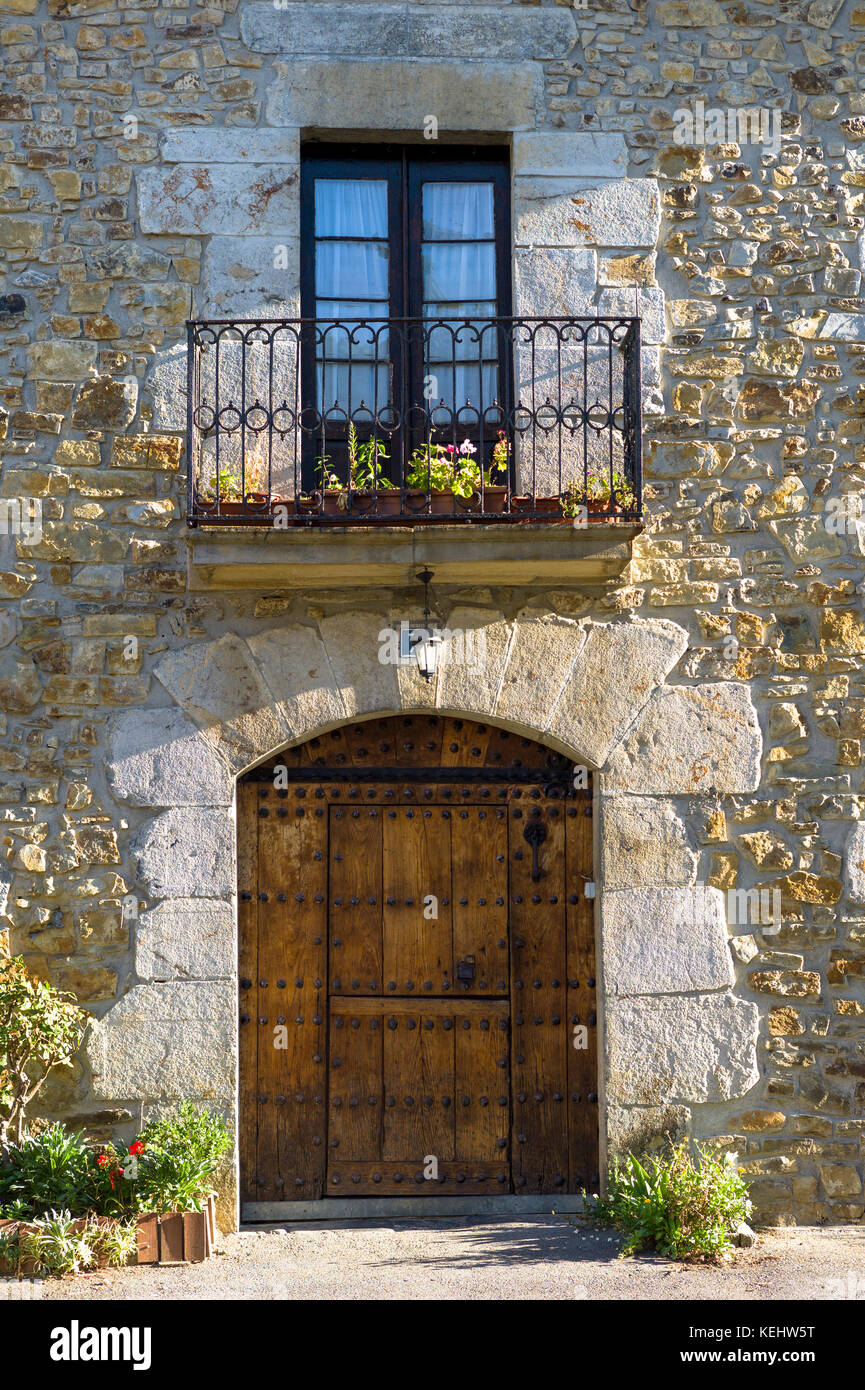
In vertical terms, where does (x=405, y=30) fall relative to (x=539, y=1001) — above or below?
above

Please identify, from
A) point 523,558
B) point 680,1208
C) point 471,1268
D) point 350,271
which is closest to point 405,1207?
point 471,1268

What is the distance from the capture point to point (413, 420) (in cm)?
587

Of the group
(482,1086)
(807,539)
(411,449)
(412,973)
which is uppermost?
(411,449)

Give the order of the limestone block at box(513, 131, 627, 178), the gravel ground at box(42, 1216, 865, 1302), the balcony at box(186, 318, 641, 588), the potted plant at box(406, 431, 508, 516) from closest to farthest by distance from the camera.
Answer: the gravel ground at box(42, 1216, 865, 1302) → the balcony at box(186, 318, 641, 588) → the potted plant at box(406, 431, 508, 516) → the limestone block at box(513, 131, 627, 178)

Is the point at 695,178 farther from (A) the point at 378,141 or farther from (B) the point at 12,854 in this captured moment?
(B) the point at 12,854

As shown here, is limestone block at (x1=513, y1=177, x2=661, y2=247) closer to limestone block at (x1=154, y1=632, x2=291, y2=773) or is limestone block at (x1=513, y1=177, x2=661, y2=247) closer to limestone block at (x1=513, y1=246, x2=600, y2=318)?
limestone block at (x1=513, y1=246, x2=600, y2=318)

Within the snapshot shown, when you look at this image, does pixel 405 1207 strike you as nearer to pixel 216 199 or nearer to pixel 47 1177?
pixel 47 1177

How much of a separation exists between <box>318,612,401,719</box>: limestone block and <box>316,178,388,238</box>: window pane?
1.76 m

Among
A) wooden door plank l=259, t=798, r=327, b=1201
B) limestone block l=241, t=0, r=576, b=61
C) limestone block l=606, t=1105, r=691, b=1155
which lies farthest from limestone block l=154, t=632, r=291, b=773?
limestone block l=241, t=0, r=576, b=61

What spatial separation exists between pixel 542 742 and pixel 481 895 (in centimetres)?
70

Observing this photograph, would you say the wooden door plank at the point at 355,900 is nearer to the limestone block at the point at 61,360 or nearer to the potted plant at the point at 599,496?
the potted plant at the point at 599,496

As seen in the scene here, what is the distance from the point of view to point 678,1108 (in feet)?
18.0

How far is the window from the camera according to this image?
19.4 ft

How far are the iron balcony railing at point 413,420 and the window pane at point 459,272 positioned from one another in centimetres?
17
